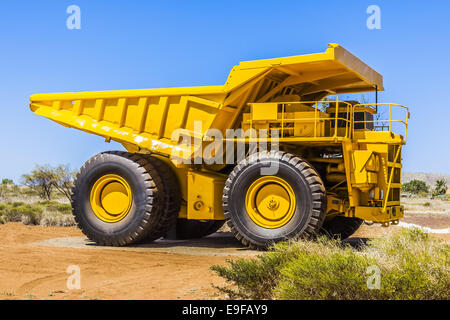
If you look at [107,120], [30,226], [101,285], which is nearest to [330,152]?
[107,120]

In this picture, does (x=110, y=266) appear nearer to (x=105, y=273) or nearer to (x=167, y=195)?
(x=105, y=273)

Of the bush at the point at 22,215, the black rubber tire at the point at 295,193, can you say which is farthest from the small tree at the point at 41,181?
the black rubber tire at the point at 295,193

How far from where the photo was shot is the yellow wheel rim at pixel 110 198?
1211cm

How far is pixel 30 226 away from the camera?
16125mm

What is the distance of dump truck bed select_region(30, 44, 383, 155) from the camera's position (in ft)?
36.3

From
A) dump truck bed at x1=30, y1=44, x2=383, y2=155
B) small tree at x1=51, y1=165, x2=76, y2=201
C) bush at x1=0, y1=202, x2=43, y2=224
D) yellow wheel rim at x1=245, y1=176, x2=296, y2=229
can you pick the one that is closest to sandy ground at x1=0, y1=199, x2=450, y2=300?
yellow wheel rim at x1=245, y1=176, x2=296, y2=229

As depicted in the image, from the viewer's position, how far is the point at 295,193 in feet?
34.2

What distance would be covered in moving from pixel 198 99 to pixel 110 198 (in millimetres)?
2927

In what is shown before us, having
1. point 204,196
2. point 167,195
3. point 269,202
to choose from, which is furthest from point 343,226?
point 167,195

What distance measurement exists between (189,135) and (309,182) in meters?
2.87

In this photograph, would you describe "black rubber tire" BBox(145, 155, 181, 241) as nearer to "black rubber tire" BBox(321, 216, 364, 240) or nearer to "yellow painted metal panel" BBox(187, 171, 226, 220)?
"yellow painted metal panel" BBox(187, 171, 226, 220)
